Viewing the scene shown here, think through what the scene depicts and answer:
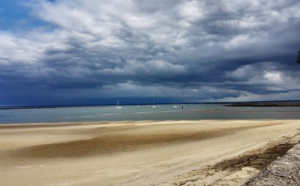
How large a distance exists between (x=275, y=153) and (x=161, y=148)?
25.8ft

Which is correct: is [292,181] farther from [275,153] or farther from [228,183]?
[275,153]

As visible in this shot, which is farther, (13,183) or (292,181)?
(13,183)

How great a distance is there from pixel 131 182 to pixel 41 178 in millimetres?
4355

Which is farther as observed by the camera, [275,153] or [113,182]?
[275,153]

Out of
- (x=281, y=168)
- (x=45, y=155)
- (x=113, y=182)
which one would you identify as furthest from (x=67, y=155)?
(x=281, y=168)

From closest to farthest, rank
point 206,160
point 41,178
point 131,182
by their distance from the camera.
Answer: point 131,182, point 41,178, point 206,160

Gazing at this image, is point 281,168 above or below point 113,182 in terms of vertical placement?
above

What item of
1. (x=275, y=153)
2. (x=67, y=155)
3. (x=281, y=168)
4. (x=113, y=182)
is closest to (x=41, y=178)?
(x=113, y=182)

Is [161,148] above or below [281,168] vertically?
below

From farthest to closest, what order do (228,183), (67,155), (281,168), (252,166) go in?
1. (67,155)
2. (252,166)
3. (228,183)
4. (281,168)

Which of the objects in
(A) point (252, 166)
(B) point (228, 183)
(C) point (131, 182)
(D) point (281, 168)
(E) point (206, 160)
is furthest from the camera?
Result: (E) point (206, 160)

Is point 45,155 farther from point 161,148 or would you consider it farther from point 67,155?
point 161,148

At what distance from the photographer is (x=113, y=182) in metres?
11.1

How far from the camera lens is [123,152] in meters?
19.0
